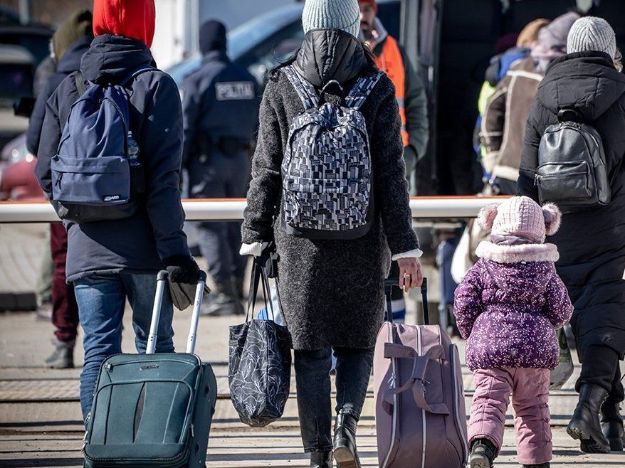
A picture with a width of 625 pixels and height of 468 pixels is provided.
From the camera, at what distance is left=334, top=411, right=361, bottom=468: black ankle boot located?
5.62m

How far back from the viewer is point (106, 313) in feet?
19.5

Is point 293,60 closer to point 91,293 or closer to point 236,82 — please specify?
point 91,293

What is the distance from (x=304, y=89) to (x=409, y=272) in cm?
74

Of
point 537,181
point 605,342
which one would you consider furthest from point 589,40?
point 605,342

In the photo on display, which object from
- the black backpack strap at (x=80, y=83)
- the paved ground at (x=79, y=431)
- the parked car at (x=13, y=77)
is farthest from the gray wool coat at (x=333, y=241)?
the parked car at (x=13, y=77)

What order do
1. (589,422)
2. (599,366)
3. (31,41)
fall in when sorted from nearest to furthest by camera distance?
(589,422) < (599,366) < (31,41)

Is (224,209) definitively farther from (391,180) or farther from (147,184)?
(391,180)

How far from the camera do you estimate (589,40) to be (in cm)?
664

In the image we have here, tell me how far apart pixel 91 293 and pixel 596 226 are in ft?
6.70

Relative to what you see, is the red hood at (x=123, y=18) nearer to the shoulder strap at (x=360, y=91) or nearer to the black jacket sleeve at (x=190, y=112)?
the shoulder strap at (x=360, y=91)

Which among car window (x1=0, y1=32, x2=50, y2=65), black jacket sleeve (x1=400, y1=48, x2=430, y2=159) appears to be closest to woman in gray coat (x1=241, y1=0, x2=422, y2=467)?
black jacket sleeve (x1=400, y1=48, x2=430, y2=159)

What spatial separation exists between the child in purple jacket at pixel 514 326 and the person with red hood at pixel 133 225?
105 cm

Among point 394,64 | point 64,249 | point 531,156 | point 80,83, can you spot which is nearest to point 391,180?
point 531,156

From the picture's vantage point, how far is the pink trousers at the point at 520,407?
19.6 ft
